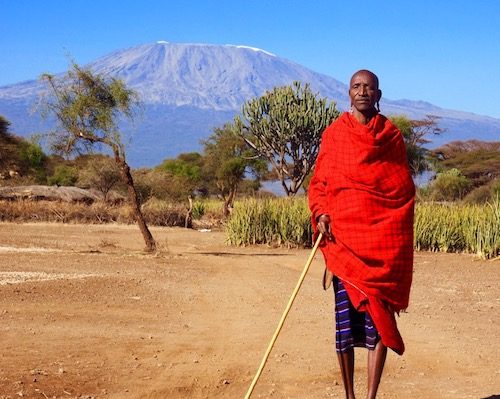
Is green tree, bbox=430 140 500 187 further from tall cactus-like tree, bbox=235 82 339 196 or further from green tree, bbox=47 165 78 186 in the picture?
green tree, bbox=47 165 78 186

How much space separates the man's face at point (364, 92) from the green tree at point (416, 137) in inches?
1416

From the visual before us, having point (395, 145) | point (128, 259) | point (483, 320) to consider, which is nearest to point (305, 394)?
point (395, 145)

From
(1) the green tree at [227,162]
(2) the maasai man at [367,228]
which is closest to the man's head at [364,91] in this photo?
(2) the maasai man at [367,228]

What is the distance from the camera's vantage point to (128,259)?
13.3 meters

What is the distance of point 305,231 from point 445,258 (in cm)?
341

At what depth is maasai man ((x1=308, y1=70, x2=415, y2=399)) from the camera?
15.4ft

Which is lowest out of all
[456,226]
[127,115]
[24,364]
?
[24,364]

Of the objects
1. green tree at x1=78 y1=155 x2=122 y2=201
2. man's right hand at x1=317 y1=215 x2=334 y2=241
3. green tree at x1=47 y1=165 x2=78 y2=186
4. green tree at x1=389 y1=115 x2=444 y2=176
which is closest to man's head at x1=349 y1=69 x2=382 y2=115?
man's right hand at x1=317 y1=215 x2=334 y2=241

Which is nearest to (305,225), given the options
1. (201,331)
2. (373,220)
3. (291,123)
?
(201,331)

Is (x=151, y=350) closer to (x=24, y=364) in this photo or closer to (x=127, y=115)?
(x=24, y=364)

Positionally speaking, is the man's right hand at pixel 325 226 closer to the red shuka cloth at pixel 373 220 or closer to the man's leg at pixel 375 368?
the red shuka cloth at pixel 373 220

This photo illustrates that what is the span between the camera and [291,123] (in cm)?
3134

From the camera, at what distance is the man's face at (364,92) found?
4.85 meters

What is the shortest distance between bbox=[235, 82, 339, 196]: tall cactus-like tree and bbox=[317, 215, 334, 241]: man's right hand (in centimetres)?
2565
